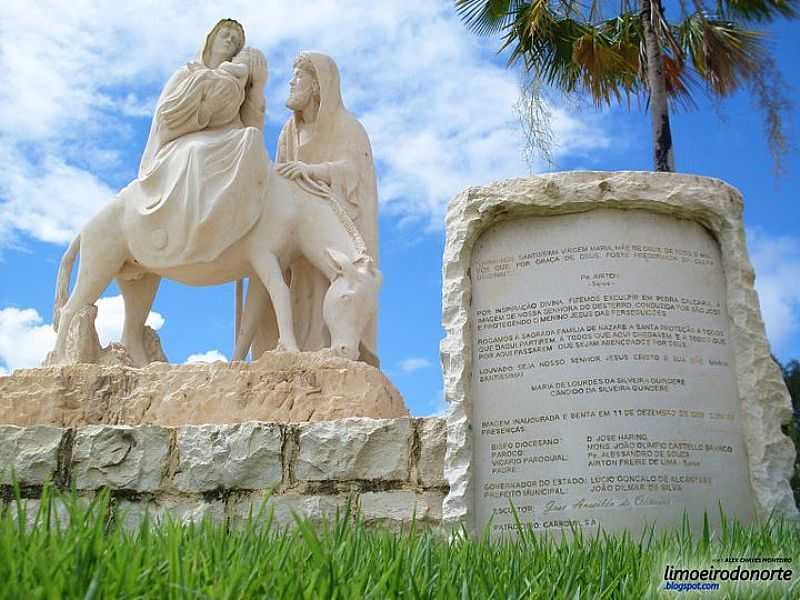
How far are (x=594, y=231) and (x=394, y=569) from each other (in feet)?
8.32

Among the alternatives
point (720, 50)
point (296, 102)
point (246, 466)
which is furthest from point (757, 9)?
point (246, 466)

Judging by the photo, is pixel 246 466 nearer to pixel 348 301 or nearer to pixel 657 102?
pixel 348 301

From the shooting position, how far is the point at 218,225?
5.91m

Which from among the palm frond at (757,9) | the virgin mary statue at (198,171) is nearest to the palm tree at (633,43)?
the palm frond at (757,9)

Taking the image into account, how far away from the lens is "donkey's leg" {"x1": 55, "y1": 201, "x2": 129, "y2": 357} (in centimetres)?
620

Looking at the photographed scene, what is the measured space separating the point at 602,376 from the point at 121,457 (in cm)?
235

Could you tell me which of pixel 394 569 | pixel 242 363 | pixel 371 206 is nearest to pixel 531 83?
pixel 371 206

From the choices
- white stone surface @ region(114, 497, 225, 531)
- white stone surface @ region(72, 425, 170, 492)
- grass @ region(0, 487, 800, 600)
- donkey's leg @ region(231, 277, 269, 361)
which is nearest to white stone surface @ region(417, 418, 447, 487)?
white stone surface @ region(114, 497, 225, 531)

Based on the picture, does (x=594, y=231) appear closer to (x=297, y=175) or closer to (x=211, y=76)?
(x=297, y=175)

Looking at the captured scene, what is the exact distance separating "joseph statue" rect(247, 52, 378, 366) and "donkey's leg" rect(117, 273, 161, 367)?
2.67 feet

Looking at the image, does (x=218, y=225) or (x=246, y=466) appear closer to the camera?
(x=246, y=466)

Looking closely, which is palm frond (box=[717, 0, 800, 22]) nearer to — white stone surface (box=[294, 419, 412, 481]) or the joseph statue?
the joseph statue

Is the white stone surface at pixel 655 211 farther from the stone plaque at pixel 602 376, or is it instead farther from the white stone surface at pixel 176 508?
the white stone surface at pixel 176 508

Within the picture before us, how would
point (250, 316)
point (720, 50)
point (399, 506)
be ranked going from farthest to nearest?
point (720, 50)
point (250, 316)
point (399, 506)
